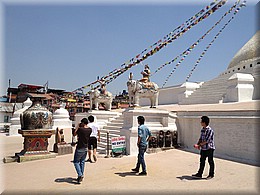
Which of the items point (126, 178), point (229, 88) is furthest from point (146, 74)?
point (126, 178)

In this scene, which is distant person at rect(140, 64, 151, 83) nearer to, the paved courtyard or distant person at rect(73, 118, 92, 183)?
the paved courtyard

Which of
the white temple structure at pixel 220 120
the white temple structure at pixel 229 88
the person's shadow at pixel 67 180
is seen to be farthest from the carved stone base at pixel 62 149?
the white temple structure at pixel 229 88

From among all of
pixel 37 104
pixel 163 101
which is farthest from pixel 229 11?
pixel 37 104

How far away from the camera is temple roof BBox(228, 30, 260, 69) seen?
1776cm

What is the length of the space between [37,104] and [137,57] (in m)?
7.22

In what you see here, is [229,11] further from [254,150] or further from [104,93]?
[254,150]

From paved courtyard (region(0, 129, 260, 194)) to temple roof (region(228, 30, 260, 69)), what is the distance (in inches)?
583

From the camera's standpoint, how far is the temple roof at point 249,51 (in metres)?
17.8

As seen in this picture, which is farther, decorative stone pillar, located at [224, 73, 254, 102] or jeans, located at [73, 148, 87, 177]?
decorative stone pillar, located at [224, 73, 254, 102]

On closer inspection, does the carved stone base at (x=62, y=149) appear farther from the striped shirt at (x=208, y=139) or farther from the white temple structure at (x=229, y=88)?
the white temple structure at (x=229, y=88)

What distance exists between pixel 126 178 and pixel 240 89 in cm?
906

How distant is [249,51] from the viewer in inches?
725

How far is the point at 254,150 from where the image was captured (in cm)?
577

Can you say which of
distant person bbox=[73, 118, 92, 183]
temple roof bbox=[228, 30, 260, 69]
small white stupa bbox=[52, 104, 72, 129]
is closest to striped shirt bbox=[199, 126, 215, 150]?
distant person bbox=[73, 118, 92, 183]
